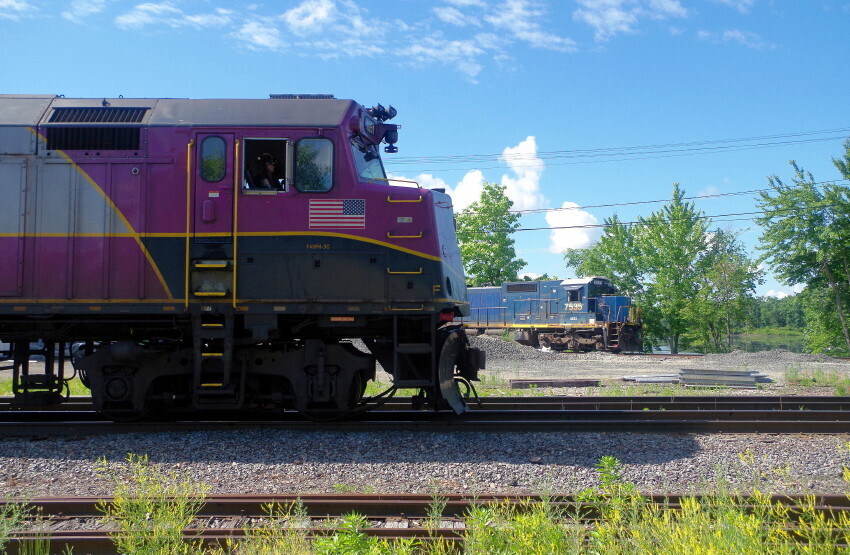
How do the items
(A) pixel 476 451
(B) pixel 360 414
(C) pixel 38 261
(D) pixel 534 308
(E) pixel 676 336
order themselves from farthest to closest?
1. (E) pixel 676 336
2. (D) pixel 534 308
3. (B) pixel 360 414
4. (C) pixel 38 261
5. (A) pixel 476 451

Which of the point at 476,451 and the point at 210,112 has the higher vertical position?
the point at 210,112

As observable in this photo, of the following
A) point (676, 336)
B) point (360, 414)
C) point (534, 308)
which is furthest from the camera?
point (676, 336)

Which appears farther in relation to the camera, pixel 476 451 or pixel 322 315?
pixel 322 315

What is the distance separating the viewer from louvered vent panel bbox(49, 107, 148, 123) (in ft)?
26.5

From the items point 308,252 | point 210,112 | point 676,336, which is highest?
point 210,112

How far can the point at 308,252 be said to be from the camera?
7.86 metres

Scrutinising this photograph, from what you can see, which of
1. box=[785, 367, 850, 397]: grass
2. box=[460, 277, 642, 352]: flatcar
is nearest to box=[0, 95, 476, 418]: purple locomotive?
box=[785, 367, 850, 397]: grass

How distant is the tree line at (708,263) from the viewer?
28.5 metres

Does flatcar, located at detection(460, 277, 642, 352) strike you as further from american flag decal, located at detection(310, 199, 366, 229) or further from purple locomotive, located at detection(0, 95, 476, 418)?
american flag decal, located at detection(310, 199, 366, 229)

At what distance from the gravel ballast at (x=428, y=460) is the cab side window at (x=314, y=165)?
3258mm

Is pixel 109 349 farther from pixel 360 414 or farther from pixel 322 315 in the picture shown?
pixel 360 414

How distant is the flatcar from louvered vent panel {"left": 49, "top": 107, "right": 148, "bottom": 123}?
24.2 m

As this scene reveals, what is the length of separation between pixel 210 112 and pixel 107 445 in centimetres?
443

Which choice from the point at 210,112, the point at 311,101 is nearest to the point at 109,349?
the point at 210,112
